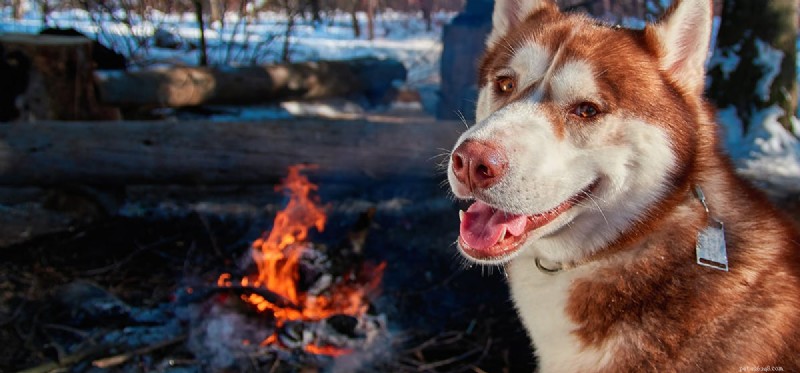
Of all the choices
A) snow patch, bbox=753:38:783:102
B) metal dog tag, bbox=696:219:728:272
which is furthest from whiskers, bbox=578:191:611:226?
snow patch, bbox=753:38:783:102

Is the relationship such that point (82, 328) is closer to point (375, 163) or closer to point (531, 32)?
point (375, 163)

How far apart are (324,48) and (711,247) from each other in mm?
12757

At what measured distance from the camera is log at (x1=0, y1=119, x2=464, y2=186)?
4.68m

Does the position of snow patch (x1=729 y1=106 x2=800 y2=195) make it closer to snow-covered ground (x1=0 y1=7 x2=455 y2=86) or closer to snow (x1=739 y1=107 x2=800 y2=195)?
snow (x1=739 y1=107 x2=800 y2=195)

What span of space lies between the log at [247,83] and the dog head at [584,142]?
5.66 metres

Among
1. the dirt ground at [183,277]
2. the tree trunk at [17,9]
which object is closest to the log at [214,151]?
the dirt ground at [183,277]

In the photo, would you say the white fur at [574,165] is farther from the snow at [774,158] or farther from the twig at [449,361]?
the snow at [774,158]

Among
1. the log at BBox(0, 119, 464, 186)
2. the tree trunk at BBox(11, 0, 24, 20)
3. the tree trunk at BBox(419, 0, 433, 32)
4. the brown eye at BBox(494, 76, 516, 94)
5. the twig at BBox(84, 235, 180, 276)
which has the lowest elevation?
the twig at BBox(84, 235, 180, 276)

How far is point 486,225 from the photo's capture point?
6.43 feet

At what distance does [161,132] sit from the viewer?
15.9ft

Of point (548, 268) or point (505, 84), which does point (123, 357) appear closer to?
point (548, 268)

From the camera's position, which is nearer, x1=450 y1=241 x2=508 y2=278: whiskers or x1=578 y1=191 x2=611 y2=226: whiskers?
x1=578 y1=191 x2=611 y2=226: whiskers

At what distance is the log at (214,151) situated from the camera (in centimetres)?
468

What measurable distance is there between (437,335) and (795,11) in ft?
17.2
